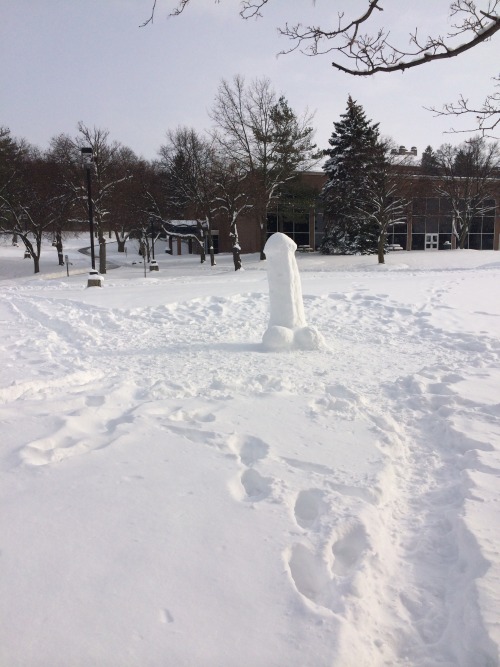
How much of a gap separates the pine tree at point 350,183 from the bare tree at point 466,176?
22.5 feet

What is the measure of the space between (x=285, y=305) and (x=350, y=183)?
2867 centimetres

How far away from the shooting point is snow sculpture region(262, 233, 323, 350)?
25.8 feet

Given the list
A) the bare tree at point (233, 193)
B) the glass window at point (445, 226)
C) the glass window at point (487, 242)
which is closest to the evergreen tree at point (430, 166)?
the glass window at point (445, 226)

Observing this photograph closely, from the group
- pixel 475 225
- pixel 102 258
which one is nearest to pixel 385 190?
pixel 475 225

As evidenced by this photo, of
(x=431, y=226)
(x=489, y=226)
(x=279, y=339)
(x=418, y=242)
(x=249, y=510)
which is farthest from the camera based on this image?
(x=489, y=226)

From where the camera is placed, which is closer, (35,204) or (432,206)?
(35,204)

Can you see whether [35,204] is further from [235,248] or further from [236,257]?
[236,257]

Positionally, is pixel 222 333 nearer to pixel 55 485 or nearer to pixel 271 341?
pixel 271 341

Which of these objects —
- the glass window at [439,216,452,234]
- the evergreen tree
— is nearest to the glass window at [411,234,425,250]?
the glass window at [439,216,452,234]

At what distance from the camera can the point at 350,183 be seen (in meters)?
34.2

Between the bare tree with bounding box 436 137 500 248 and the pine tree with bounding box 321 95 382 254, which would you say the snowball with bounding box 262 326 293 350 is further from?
the bare tree with bounding box 436 137 500 248

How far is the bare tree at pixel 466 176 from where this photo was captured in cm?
3844

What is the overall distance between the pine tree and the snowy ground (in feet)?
94.2

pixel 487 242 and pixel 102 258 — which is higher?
pixel 487 242
